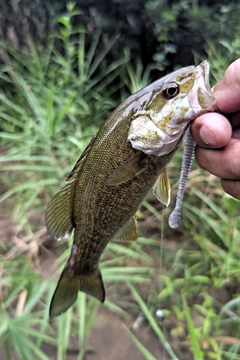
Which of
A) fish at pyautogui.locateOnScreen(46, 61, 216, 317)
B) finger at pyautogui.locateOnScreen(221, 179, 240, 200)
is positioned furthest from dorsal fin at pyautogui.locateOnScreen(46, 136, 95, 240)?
finger at pyautogui.locateOnScreen(221, 179, 240, 200)

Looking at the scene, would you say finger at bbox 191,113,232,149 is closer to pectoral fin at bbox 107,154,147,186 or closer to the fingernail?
the fingernail

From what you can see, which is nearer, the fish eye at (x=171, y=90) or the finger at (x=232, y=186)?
the fish eye at (x=171, y=90)

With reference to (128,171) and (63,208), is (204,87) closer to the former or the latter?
(128,171)

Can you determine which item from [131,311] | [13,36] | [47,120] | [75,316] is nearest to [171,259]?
[131,311]

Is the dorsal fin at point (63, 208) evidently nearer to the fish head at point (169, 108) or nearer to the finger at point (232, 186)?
the fish head at point (169, 108)

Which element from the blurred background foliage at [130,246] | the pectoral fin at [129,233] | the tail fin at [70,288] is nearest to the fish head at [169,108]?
the pectoral fin at [129,233]

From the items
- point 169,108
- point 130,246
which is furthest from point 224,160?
point 130,246
